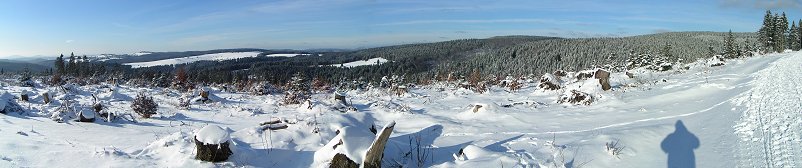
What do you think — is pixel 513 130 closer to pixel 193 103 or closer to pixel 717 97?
pixel 717 97

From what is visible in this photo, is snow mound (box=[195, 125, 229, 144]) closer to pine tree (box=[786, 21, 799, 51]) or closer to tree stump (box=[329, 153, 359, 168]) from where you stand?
tree stump (box=[329, 153, 359, 168])

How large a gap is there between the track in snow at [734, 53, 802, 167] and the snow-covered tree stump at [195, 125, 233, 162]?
6.61 meters

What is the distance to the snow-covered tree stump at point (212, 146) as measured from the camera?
5.83 meters

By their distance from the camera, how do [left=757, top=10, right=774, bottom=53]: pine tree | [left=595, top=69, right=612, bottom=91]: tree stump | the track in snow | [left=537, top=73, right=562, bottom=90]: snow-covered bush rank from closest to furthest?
the track in snow → [left=595, top=69, right=612, bottom=91]: tree stump → [left=537, top=73, right=562, bottom=90]: snow-covered bush → [left=757, top=10, right=774, bottom=53]: pine tree

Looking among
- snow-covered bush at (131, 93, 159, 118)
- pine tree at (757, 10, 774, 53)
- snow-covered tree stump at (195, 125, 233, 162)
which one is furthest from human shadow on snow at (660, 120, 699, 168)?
pine tree at (757, 10, 774, 53)

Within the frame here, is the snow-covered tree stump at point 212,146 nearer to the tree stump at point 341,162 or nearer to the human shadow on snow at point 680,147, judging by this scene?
the tree stump at point 341,162

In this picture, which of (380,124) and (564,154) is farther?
(380,124)

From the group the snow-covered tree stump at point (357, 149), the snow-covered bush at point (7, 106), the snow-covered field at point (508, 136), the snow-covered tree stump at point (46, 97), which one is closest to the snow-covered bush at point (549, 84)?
the snow-covered field at point (508, 136)

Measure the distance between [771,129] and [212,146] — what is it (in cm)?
830

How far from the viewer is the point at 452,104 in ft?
48.2

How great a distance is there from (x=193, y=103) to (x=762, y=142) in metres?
15.5

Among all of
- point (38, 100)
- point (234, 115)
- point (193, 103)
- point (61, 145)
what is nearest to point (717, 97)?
point (234, 115)

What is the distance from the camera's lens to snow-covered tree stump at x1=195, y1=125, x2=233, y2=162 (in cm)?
583

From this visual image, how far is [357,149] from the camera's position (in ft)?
18.3
